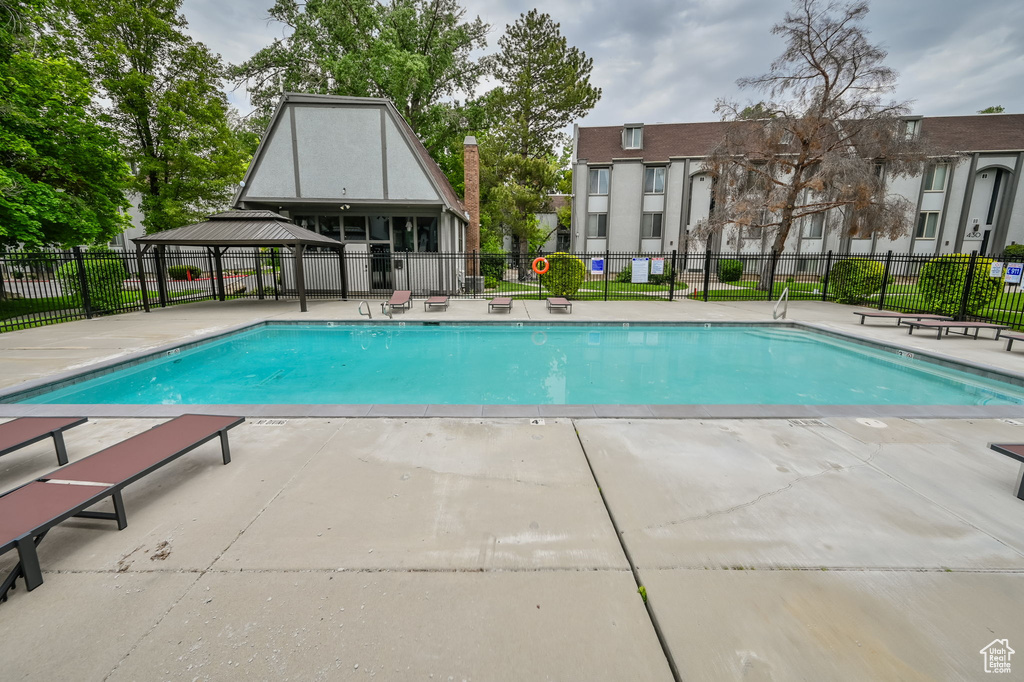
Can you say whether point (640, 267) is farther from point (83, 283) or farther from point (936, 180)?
point (936, 180)

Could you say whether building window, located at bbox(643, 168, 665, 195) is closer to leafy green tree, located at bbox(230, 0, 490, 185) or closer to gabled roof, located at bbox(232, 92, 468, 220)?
leafy green tree, located at bbox(230, 0, 490, 185)

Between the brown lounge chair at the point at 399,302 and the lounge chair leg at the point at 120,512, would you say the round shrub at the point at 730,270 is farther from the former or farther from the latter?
the lounge chair leg at the point at 120,512

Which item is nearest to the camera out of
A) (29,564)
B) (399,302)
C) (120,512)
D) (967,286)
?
(29,564)

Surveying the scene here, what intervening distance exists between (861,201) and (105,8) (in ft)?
104

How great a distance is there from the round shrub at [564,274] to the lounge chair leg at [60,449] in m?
14.2

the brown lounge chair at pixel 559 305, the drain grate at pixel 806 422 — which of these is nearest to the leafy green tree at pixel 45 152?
the brown lounge chair at pixel 559 305

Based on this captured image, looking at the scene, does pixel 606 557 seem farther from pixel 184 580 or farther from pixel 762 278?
pixel 762 278

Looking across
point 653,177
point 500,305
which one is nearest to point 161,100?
point 500,305

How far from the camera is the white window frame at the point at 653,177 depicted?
2614 cm

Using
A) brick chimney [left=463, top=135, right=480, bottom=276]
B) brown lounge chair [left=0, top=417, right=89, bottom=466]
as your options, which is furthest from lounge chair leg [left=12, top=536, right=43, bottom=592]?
brick chimney [left=463, top=135, right=480, bottom=276]

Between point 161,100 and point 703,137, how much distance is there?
28986mm

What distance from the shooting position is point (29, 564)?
2104mm

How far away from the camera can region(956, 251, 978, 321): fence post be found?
1066 cm

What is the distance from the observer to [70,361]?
6.77 m
